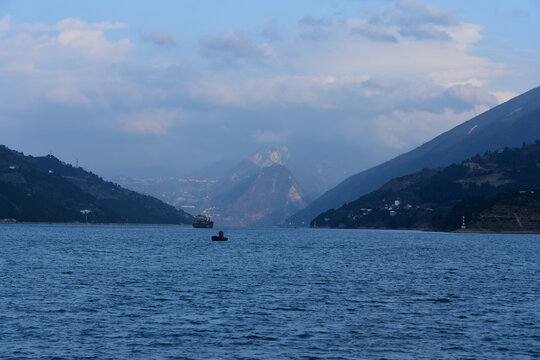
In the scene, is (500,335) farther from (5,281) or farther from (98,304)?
(5,281)

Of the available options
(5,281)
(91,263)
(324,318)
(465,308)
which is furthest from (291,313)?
(91,263)

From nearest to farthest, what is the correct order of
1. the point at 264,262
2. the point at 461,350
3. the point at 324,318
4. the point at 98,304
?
1. the point at 461,350
2. the point at 324,318
3. the point at 98,304
4. the point at 264,262

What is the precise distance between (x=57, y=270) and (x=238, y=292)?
158ft

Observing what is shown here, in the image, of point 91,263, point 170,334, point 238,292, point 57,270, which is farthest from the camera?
point 91,263

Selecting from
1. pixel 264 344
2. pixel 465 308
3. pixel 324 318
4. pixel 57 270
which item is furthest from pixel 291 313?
pixel 57 270

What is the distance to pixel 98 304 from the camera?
84500 mm

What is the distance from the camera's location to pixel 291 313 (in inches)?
3135

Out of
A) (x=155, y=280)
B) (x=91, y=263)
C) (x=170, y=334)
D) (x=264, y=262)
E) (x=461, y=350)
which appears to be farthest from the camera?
(x=264, y=262)

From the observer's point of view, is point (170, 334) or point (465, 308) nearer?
point (170, 334)

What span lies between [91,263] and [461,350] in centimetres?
10676

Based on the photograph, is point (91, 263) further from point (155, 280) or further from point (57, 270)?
point (155, 280)

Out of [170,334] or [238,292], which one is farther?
[238,292]

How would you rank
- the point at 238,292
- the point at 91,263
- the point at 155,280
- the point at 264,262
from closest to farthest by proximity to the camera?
the point at 238,292, the point at 155,280, the point at 91,263, the point at 264,262

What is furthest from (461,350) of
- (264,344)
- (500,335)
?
(264,344)
